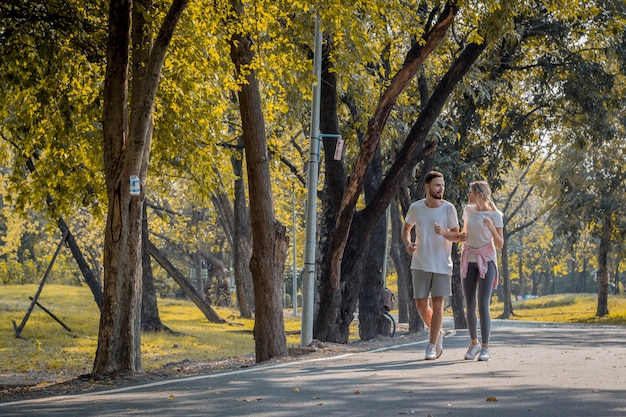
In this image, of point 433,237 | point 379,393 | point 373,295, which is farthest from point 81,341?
point 379,393

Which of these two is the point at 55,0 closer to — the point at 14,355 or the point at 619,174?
the point at 14,355

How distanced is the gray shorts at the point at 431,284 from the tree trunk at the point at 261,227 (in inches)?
133

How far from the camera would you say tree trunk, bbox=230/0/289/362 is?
16266 mm

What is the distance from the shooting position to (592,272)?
120125 mm

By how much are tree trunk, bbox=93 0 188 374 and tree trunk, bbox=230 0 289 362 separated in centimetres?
219

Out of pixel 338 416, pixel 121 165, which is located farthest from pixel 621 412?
pixel 121 165

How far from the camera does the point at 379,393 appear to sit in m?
9.76

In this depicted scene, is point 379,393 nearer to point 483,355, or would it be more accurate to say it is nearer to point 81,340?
point 483,355

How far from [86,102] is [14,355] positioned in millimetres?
8699

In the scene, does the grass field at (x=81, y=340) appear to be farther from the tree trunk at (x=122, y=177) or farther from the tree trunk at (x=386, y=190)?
the tree trunk at (x=122, y=177)

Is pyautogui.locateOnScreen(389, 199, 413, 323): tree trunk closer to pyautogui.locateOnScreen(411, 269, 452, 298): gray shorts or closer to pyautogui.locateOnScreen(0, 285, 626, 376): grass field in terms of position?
pyautogui.locateOnScreen(0, 285, 626, 376): grass field

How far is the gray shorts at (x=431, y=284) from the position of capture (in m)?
13.2

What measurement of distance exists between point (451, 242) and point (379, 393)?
369 centimetres

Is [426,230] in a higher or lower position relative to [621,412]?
higher
